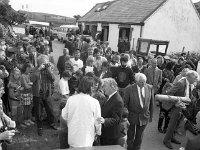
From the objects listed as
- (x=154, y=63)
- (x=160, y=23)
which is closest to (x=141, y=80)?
(x=154, y=63)

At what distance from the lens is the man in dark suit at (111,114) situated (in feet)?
13.2

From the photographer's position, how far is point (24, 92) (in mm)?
6262

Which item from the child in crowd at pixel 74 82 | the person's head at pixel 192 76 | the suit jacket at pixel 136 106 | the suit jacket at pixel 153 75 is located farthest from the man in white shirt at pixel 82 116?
the suit jacket at pixel 153 75

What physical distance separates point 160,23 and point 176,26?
1.62m

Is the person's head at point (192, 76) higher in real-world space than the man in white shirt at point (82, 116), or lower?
higher

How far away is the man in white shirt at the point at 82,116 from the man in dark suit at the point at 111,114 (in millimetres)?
417

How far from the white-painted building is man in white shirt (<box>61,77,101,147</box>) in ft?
53.1

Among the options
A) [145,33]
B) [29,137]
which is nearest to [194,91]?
[29,137]

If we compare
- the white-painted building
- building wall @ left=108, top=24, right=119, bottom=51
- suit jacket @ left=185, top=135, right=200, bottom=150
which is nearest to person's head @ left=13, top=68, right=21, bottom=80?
suit jacket @ left=185, top=135, right=200, bottom=150

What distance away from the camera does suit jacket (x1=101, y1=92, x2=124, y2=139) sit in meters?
3.99

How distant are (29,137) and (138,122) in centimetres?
259

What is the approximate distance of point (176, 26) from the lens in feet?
67.4

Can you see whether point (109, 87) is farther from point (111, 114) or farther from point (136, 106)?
point (136, 106)

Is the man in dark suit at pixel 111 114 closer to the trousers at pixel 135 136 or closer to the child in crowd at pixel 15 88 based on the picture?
the trousers at pixel 135 136
